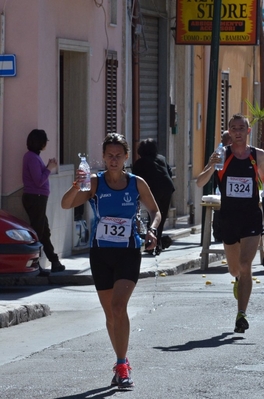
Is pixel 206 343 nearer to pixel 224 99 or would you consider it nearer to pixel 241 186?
pixel 241 186

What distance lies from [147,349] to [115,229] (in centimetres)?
158

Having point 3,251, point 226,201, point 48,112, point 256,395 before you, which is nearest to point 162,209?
point 48,112

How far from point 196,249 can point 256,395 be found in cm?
1091

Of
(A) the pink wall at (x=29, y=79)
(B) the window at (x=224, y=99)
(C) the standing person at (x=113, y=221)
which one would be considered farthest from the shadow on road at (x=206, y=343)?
(B) the window at (x=224, y=99)

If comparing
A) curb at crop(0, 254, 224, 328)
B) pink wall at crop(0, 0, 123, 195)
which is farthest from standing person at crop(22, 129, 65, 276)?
pink wall at crop(0, 0, 123, 195)

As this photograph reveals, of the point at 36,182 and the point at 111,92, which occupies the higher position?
the point at 111,92

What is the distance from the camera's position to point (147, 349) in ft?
28.5

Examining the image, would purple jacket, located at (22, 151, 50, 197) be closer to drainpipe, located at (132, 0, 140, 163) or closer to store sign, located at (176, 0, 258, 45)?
drainpipe, located at (132, 0, 140, 163)

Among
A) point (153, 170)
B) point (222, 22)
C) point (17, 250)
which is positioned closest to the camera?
point (17, 250)

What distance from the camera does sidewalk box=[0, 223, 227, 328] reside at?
34.7 ft

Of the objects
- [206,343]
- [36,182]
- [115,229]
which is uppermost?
[115,229]

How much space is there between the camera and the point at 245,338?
9.20 meters

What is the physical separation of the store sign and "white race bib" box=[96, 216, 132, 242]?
1220 cm

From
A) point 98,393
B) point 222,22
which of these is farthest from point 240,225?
point 222,22
